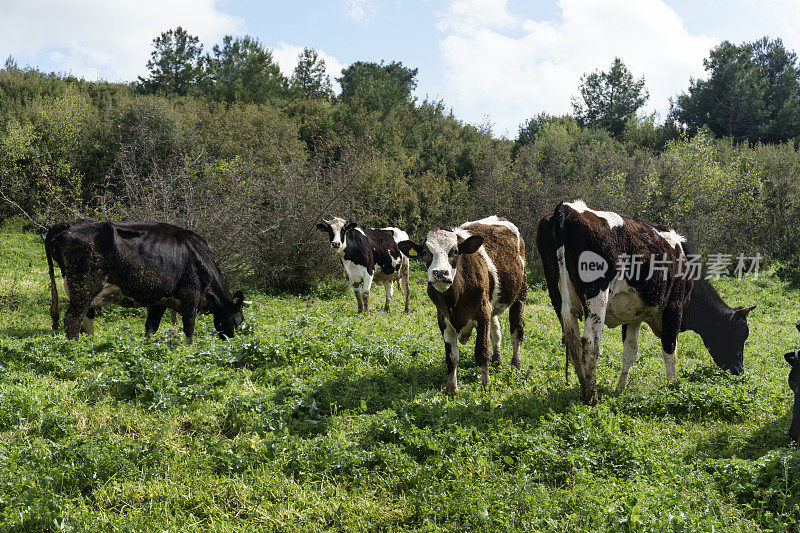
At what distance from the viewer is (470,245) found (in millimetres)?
7918

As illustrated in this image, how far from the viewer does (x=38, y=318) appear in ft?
39.6

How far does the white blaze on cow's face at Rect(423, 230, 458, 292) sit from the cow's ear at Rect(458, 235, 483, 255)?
145 millimetres

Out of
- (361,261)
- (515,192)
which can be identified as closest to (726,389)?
(361,261)

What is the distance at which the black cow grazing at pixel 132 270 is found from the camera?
9.35 m

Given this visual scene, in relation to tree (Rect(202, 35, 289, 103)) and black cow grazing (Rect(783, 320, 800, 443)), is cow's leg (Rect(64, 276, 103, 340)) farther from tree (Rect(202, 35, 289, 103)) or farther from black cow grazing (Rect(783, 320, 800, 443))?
tree (Rect(202, 35, 289, 103))

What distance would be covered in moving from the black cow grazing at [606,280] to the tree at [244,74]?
1689 inches

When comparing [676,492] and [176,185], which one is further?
[176,185]

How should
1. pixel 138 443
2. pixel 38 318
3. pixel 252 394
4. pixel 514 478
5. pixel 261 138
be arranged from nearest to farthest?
pixel 514 478 < pixel 138 443 < pixel 252 394 < pixel 38 318 < pixel 261 138

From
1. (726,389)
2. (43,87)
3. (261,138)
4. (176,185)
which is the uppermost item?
(43,87)

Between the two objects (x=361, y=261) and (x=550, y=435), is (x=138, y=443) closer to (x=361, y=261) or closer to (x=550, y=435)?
(x=550, y=435)

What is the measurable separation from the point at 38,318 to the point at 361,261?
7.60m

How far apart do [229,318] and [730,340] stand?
9.07 metres

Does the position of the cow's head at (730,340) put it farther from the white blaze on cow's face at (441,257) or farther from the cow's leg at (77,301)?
the cow's leg at (77,301)

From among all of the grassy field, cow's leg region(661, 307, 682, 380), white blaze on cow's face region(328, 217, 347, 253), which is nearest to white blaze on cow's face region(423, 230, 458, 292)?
the grassy field
